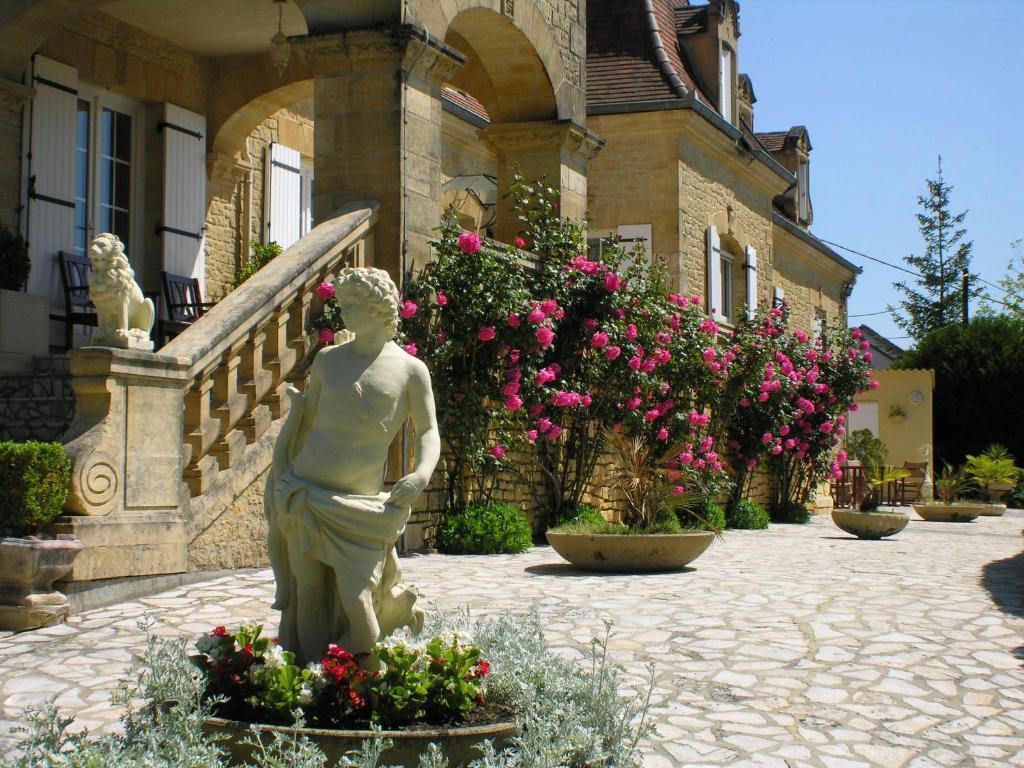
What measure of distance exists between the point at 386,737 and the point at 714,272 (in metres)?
15.8

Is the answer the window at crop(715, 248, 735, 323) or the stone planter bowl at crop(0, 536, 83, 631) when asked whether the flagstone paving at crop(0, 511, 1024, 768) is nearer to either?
the stone planter bowl at crop(0, 536, 83, 631)

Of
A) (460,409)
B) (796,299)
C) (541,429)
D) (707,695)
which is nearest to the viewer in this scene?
(707,695)

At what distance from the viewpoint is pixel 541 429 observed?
34.8 ft

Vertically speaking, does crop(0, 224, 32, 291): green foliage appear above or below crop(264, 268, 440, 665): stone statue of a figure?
above

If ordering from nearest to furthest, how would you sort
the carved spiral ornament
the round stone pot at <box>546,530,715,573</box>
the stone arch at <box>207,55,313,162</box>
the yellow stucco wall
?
the carved spiral ornament < the round stone pot at <box>546,530,715,573</box> < the stone arch at <box>207,55,313,162</box> < the yellow stucco wall

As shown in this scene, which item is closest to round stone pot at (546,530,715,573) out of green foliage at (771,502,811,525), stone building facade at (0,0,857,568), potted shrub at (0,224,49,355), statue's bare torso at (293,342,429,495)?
Answer: stone building facade at (0,0,857,568)

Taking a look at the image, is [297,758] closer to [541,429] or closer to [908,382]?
[541,429]

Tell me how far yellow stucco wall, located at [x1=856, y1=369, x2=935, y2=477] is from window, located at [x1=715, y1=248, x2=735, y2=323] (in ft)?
34.3

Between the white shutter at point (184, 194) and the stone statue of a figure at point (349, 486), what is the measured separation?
8542mm

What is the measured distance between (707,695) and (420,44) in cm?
635

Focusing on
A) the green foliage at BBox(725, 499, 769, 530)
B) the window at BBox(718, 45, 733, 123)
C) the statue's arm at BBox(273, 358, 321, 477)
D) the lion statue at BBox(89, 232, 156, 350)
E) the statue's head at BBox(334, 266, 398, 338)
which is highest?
the window at BBox(718, 45, 733, 123)

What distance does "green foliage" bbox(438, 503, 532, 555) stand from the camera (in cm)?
977

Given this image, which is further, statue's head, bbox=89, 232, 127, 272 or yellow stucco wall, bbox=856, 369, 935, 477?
yellow stucco wall, bbox=856, 369, 935, 477

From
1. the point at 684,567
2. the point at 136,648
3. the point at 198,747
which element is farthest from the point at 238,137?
the point at 198,747
